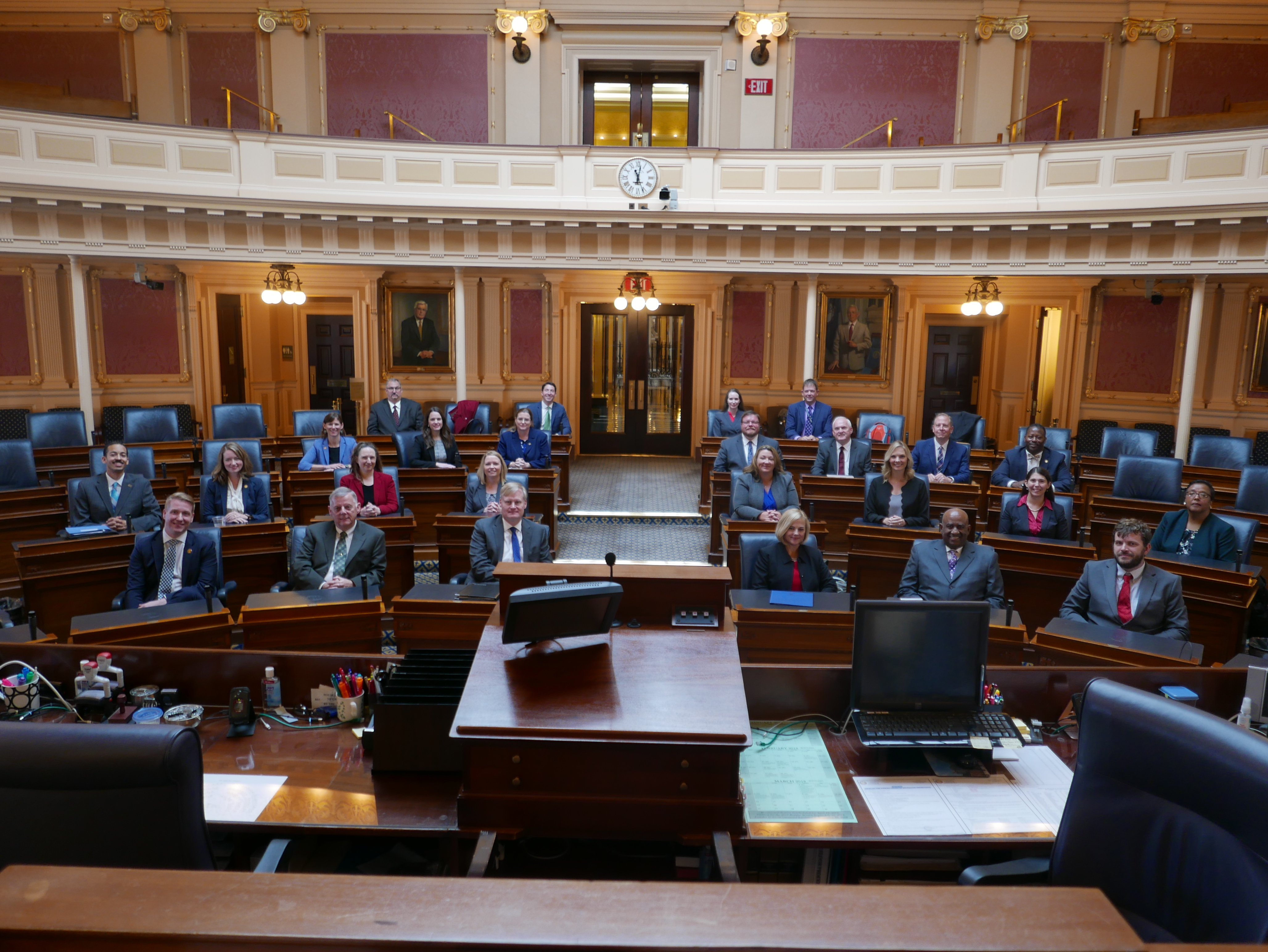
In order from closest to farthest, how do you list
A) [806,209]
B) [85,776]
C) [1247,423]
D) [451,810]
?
[85,776]
[451,810]
[806,209]
[1247,423]

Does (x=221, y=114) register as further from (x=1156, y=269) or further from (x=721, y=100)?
(x=1156, y=269)

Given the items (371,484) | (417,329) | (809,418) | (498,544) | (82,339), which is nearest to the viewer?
(498,544)

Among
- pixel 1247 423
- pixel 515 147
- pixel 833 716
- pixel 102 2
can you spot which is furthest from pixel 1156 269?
pixel 102 2

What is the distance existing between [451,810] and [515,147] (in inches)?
401

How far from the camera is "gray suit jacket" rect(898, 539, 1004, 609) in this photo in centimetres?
525

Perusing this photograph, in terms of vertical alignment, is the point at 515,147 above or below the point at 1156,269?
above

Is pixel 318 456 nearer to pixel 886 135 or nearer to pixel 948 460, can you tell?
pixel 948 460

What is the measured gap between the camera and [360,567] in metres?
5.74

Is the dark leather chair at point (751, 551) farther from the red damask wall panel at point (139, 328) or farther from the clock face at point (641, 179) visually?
the red damask wall panel at point (139, 328)

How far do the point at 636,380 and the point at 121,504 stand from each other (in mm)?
9238

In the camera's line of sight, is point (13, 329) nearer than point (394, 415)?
No

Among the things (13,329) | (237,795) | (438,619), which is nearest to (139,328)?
(13,329)

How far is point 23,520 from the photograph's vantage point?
7.30m

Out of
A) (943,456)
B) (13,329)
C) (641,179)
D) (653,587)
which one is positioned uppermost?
(641,179)
